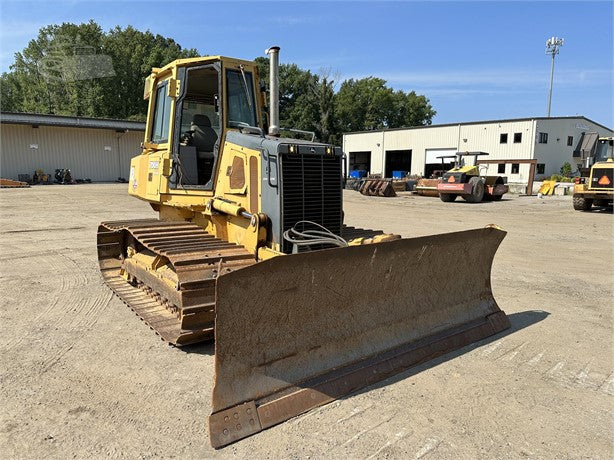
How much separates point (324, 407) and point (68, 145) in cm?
3358

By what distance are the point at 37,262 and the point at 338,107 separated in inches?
2191

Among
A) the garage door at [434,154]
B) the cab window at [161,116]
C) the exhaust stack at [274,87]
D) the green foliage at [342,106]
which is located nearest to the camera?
the exhaust stack at [274,87]

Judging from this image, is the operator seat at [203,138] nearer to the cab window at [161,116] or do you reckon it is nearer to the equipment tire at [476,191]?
the cab window at [161,116]

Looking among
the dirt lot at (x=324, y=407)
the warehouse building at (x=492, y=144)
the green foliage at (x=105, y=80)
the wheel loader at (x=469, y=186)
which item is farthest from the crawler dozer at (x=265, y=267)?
the green foliage at (x=105, y=80)

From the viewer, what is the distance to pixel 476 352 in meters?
4.31

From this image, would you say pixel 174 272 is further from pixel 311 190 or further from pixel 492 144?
pixel 492 144

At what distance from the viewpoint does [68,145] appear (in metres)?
31.4

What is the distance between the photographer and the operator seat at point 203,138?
5820mm

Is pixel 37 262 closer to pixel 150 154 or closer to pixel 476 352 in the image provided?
pixel 150 154

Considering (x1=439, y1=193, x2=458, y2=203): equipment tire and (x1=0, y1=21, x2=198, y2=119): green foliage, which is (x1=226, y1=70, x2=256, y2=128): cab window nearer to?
(x1=439, y1=193, x2=458, y2=203): equipment tire

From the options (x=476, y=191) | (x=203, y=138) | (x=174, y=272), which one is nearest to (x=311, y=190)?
(x=174, y=272)

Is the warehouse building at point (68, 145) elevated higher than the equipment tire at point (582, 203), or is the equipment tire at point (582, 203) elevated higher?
the warehouse building at point (68, 145)

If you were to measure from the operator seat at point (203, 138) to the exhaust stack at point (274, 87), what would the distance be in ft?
3.98

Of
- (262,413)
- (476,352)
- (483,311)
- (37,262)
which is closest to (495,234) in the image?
(483,311)
